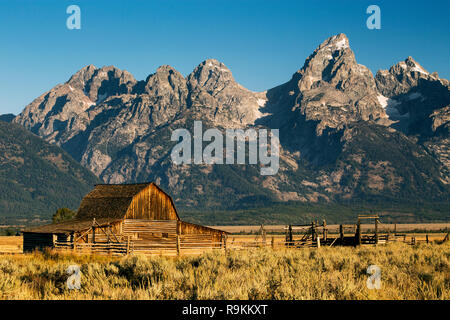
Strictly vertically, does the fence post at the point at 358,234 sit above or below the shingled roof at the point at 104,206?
below

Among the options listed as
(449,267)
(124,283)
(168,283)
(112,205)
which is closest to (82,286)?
(124,283)

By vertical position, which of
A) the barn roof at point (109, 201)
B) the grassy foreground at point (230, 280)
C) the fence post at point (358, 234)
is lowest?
the fence post at point (358, 234)

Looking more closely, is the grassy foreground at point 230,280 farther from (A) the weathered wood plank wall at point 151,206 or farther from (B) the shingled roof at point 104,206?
(A) the weathered wood plank wall at point 151,206

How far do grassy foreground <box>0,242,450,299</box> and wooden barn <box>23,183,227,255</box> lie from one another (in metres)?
22.9

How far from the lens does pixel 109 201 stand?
54.6 meters

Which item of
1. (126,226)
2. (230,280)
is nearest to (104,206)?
(126,226)

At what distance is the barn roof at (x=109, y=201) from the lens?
52.3m

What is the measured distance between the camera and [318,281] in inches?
603

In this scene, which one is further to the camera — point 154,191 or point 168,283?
point 154,191

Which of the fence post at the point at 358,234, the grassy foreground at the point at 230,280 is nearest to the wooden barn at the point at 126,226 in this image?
the fence post at the point at 358,234

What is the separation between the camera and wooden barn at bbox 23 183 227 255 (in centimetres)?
4569

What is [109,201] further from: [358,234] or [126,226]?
[358,234]
